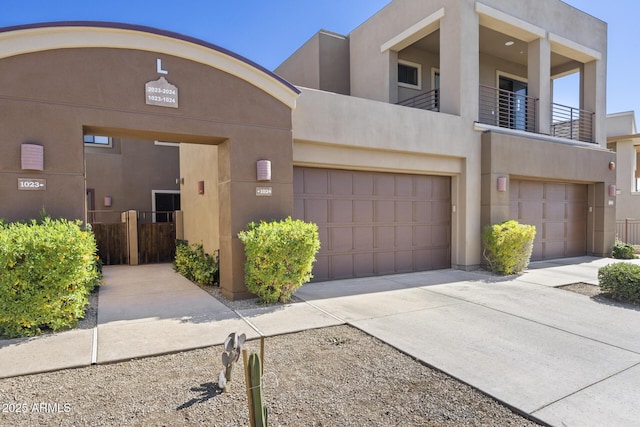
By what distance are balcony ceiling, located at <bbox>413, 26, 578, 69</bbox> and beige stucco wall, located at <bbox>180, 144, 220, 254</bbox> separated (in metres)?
7.75

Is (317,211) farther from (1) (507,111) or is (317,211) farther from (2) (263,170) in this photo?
(1) (507,111)

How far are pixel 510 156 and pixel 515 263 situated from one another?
113 inches

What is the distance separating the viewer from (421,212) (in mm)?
9367

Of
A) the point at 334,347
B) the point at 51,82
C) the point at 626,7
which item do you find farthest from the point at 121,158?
the point at 626,7

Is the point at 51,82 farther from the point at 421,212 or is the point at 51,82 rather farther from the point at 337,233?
the point at 421,212

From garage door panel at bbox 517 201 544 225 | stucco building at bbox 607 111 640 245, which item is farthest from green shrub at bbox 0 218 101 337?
stucco building at bbox 607 111 640 245

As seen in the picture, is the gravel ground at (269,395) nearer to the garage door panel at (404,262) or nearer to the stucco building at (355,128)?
the stucco building at (355,128)

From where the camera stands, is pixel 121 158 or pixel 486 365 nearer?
pixel 486 365

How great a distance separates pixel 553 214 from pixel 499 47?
5.77 m

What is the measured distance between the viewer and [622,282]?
Result: 6.46 metres

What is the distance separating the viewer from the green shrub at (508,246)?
8.78m

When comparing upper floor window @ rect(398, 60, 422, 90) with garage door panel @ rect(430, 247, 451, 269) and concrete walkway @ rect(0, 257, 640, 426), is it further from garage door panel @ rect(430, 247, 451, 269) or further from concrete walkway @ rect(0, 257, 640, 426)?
concrete walkway @ rect(0, 257, 640, 426)

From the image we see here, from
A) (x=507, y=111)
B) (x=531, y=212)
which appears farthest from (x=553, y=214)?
(x=507, y=111)

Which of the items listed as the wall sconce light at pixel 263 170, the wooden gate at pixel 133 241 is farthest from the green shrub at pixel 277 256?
the wooden gate at pixel 133 241
